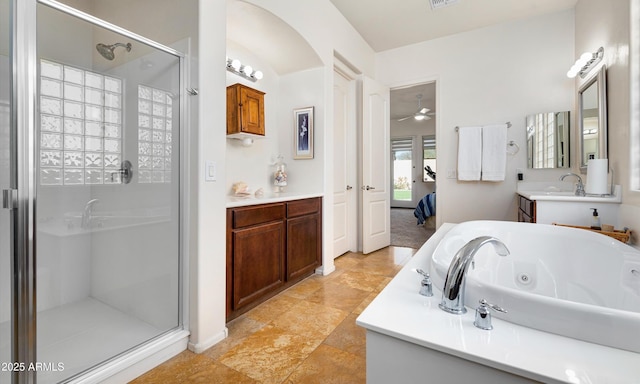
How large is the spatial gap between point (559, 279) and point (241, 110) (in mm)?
2559

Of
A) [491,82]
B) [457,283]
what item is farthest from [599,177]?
[457,283]

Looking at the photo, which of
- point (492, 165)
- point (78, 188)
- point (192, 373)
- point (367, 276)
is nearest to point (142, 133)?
point (78, 188)

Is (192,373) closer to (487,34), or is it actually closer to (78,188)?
(78,188)

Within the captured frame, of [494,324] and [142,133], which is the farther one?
[142,133]

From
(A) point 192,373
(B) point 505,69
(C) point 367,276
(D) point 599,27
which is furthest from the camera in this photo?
(B) point 505,69

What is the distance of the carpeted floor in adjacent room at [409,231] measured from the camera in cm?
431

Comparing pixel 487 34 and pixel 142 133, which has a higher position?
pixel 487 34

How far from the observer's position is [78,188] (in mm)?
1772

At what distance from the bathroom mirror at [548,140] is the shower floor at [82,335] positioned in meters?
3.96

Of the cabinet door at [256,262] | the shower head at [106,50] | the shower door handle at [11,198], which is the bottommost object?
the cabinet door at [256,262]

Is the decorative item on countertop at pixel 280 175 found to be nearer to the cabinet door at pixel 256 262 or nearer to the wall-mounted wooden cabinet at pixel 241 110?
the wall-mounted wooden cabinet at pixel 241 110

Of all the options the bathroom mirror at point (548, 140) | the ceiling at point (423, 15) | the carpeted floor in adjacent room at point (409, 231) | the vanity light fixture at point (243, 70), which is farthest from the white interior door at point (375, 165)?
the bathroom mirror at point (548, 140)

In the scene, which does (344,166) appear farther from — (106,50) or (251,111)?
(106,50)

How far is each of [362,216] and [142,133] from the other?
2.68 metres
